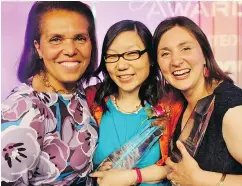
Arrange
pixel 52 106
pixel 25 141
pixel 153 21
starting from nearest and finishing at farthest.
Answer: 1. pixel 25 141
2. pixel 52 106
3. pixel 153 21

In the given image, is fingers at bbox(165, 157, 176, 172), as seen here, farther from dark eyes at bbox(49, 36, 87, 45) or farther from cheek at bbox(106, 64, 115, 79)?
dark eyes at bbox(49, 36, 87, 45)

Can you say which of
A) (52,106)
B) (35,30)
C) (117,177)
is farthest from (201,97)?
(35,30)

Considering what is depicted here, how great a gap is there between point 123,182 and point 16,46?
0.66 m

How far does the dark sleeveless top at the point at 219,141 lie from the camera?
1.08 meters

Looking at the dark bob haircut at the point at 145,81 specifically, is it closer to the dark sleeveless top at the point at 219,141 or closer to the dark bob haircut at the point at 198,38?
the dark bob haircut at the point at 198,38

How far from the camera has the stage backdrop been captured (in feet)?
4.00

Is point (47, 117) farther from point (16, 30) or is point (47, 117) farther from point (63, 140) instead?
point (16, 30)

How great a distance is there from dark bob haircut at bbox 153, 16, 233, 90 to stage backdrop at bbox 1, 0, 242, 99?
1.6 inches

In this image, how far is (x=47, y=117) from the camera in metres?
1.11

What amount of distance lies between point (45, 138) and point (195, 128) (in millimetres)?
552

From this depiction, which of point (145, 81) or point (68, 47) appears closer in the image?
point (68, 47)

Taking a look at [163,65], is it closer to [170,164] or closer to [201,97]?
[201,97]

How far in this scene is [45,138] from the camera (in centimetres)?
110

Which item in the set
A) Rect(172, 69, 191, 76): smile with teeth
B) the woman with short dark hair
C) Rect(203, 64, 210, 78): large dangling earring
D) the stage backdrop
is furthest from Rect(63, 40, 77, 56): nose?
Rect(203, 64, 210, 78): large dangling earring
